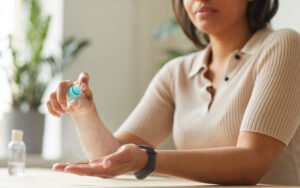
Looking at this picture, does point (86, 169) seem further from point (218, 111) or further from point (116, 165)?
point (218, 111)

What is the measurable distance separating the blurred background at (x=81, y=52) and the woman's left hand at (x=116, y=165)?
194cm

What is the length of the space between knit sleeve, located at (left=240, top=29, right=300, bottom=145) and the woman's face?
0.67 ft

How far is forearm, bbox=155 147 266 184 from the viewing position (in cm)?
111

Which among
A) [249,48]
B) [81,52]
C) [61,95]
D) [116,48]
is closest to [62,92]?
[61,95]

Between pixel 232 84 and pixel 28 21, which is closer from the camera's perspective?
pixel 232 84

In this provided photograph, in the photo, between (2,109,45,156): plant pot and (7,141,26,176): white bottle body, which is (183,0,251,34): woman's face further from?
(2,109,45,156): plant pot

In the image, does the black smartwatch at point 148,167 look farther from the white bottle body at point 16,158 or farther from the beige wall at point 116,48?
the beige wall at point 116,48

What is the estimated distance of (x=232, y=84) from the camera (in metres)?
1.50

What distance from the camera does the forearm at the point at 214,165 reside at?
111cm

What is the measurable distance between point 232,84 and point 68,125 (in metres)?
1.90

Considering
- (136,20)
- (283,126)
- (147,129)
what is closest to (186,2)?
(147,129)

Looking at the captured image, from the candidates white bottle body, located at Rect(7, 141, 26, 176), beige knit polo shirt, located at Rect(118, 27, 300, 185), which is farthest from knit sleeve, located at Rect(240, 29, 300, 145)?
white bottle body, located at Rect(7, 141, 26, 176)

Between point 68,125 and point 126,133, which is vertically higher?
point 126,133

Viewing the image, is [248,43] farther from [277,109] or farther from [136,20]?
[136,20]
